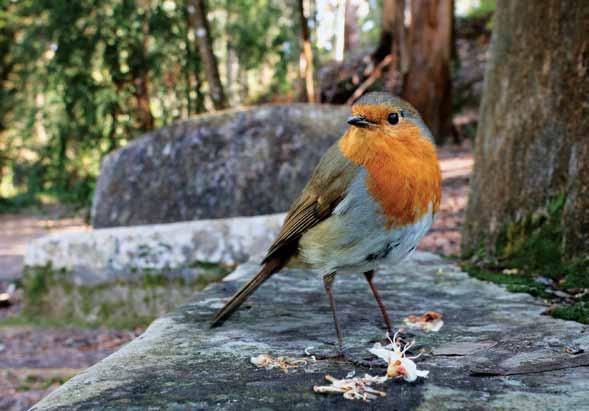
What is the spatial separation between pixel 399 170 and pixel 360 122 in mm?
201

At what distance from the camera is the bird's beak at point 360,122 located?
224cm

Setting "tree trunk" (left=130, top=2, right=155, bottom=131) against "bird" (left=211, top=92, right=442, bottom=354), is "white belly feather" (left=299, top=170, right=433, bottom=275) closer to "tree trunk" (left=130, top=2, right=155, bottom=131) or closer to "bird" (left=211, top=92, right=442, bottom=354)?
"bird" (left=211, top=92, right=442, bottom=354)

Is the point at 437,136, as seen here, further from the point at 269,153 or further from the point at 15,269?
the point at 15,269

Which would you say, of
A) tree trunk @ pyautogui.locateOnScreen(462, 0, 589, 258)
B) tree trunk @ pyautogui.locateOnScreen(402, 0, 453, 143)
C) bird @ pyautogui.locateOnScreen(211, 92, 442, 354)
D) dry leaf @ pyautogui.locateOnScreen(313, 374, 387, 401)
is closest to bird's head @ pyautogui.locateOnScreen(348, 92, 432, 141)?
bird @ pyautogui.locateOnScreen(211, 92, 442, 354)

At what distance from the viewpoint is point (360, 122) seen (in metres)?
Answer: 2.25

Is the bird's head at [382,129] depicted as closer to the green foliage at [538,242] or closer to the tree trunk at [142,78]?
the green foliage at [538,242]

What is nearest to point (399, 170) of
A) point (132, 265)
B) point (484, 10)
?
point (132, 265)

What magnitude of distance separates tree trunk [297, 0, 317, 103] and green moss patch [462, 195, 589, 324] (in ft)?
20.1

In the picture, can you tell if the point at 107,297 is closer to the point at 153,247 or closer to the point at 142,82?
the point at 153,247

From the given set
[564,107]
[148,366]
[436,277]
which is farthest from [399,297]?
[148,366]

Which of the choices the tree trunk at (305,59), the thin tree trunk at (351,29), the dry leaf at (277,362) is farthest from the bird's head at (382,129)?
the thin tree trunk at (351,29)

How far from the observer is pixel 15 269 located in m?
10.6

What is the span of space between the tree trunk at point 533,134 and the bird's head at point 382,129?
37.1 inches

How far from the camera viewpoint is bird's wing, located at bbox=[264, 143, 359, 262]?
240 cm
